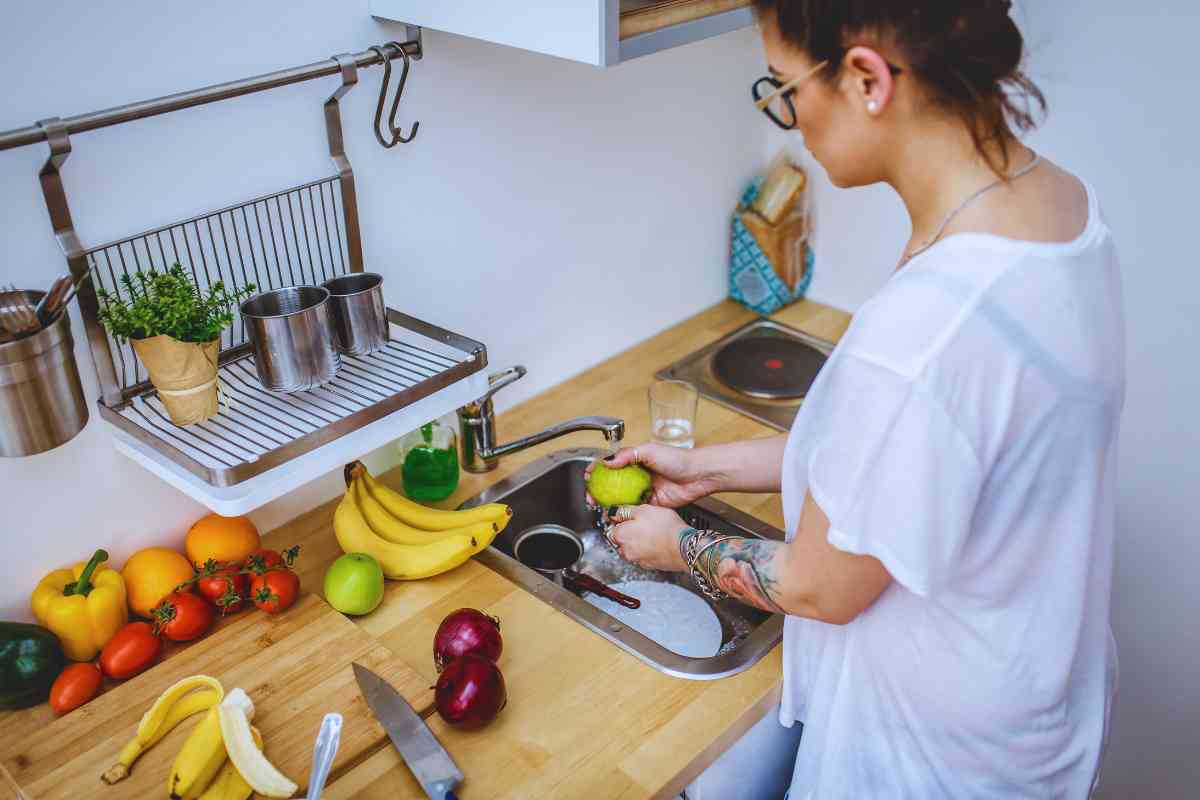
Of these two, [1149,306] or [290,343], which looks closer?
[290,343]

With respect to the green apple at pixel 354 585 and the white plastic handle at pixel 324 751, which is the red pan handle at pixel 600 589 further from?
the white plastic handle at pixel 324 751

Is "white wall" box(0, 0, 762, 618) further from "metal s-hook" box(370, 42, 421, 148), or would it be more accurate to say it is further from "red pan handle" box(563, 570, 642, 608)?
"red pan handle" box(563, 570, 642, 608)

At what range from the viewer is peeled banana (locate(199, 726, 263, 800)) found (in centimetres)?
104

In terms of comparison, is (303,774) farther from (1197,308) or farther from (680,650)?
(1197,308)

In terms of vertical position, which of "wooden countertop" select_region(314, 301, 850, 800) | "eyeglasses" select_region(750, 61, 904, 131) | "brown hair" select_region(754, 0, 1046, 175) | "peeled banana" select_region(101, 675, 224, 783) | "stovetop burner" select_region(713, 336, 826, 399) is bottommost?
"wooden countertop" select_region(314, 301, 850, 800)

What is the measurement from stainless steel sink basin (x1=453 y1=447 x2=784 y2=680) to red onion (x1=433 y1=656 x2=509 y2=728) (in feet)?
0.67

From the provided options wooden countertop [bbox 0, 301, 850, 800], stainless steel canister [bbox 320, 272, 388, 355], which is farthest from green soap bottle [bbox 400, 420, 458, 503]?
stainless steel canister [bbox 320, 272, 388, 355]

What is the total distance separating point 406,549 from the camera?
140 cm

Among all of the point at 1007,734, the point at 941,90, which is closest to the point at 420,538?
the point at 1007,734

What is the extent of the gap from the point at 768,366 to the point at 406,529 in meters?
0.82

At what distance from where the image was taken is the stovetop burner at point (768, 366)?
73.5 inches

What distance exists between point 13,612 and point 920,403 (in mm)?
1107

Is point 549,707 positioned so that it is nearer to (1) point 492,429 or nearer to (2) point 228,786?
(2) point 228,786

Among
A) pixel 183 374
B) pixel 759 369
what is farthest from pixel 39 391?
pixel 759 369
